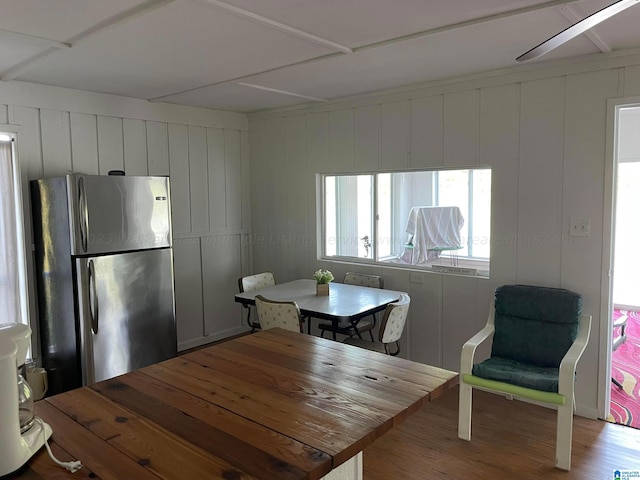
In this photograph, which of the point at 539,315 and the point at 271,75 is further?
the point at 271,75

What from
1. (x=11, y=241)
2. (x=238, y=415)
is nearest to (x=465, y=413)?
(x=238, y=415)

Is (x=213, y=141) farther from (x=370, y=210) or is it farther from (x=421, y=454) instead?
(x=421, y=454)

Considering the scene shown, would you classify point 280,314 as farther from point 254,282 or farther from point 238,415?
point 238,415

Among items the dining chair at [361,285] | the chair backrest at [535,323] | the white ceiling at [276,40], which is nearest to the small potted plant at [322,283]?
the dining chair at [361,285]

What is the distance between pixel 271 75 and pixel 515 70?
1.77 meters

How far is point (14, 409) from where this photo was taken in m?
1.03

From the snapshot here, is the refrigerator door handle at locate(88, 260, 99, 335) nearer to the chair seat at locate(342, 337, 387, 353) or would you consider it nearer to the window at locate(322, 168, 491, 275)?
the chair seat at locate(342, 337, 387, 353)

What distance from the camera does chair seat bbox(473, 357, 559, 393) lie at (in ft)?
9.25

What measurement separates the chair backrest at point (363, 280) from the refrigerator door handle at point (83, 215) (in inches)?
88.1

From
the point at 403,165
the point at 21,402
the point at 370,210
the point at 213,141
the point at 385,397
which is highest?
the point at 213,141

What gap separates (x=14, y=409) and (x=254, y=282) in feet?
11.4

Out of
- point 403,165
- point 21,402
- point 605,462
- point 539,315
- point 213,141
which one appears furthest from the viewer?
point 213,141

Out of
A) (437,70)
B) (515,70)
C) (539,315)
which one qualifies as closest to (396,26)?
(437,70)

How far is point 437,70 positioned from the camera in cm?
353
